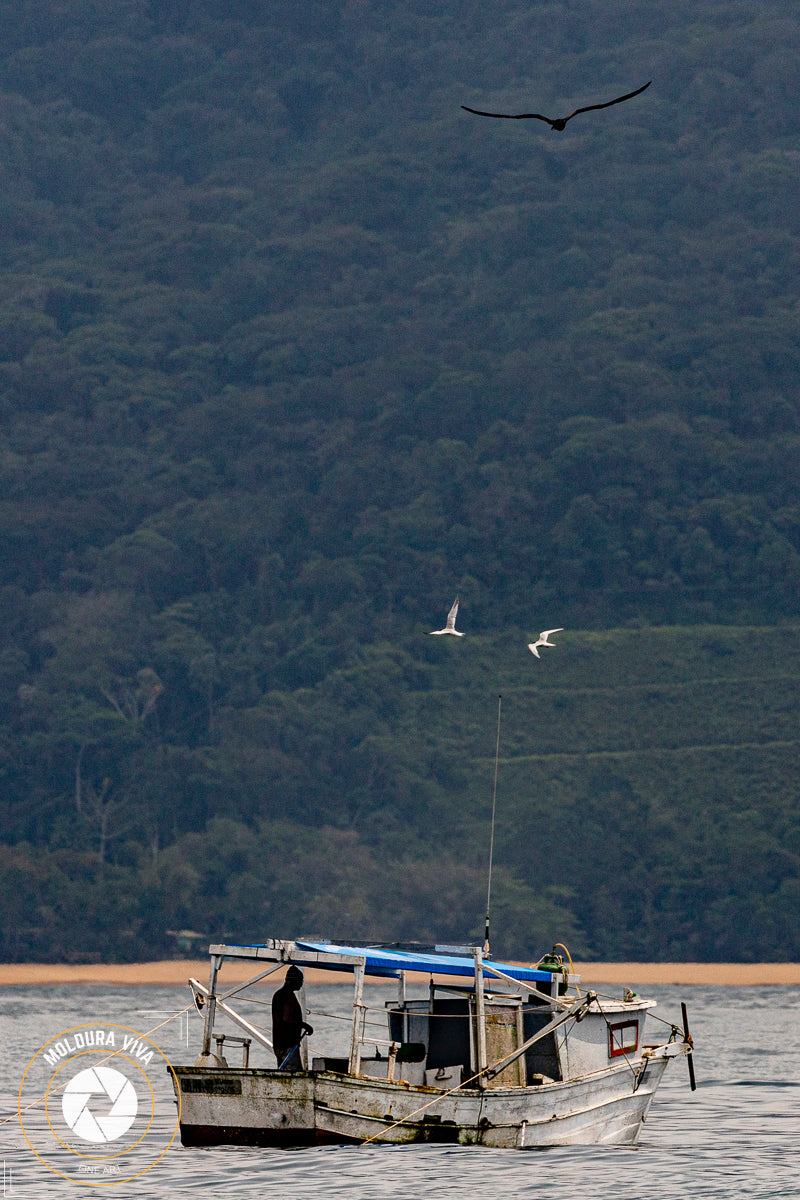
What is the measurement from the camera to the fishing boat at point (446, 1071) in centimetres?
3609

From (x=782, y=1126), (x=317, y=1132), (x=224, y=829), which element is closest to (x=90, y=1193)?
(x=317, y=1132)

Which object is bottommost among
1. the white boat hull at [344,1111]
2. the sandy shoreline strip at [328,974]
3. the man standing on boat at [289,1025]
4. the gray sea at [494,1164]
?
the sandy shoreline strip at [328,974]

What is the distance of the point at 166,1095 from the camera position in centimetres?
4956

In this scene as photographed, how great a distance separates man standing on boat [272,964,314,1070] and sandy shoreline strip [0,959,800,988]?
349 ft

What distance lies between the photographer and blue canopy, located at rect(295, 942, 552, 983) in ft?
123

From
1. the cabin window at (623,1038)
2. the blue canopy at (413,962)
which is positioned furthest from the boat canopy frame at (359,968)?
the cabin window at (623,1038)

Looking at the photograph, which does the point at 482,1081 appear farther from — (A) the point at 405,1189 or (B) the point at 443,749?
(B) the point at 443,749

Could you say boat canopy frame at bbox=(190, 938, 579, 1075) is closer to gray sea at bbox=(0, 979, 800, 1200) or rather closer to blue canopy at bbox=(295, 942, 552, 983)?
blue canopy at bbox=(295, 942, 552, 983)

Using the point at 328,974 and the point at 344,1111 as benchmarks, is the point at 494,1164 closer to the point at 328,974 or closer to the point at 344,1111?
the point at 344,1111

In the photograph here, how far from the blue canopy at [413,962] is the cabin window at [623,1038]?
1.98m

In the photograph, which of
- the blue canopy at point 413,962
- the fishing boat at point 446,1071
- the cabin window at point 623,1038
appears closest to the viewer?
the fishing boat at point 446,1071

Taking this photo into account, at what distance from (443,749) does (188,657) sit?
32591 millimetres

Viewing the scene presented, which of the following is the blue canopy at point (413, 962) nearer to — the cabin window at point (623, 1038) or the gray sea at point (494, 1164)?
the gray sea at point (494, 1164)

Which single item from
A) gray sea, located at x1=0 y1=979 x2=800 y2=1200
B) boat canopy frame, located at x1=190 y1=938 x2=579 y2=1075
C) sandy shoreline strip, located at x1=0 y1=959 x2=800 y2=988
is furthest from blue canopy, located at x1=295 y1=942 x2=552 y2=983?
sandy shoreline strip, located at x1=0 y1=959 x2=800 y2=988
